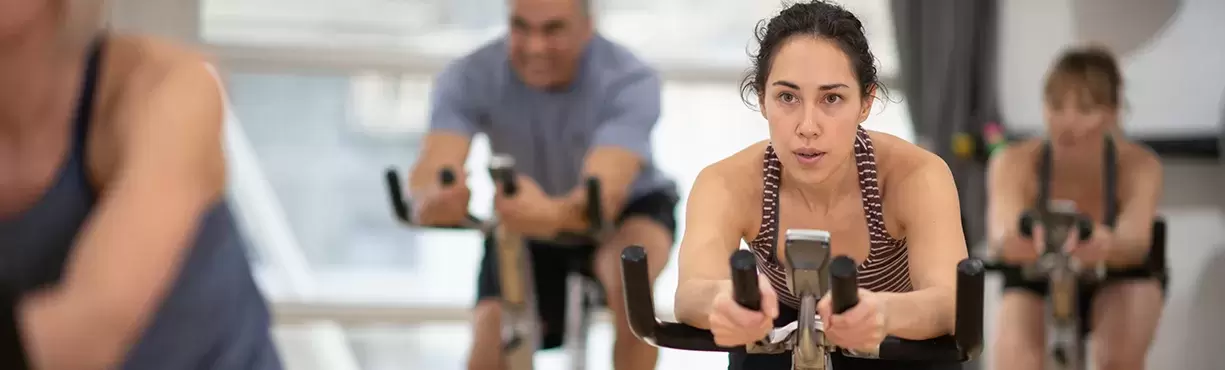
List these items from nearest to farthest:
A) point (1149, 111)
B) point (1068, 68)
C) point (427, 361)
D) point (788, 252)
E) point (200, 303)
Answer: point (788, 252), point (200, 303), point (1068, 68), point (1149, 111), point (427, 361)

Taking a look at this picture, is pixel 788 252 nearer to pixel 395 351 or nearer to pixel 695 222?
pixel 695 222

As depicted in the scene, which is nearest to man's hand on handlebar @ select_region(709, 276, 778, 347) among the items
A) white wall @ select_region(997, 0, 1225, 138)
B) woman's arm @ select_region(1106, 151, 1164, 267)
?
woman's arm @ select_region(1106, 151, 1164, 267)

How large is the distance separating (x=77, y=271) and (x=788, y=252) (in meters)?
0.43

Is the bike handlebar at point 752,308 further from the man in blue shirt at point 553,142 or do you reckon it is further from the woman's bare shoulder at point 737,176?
the man in blue shirt at point 553,142

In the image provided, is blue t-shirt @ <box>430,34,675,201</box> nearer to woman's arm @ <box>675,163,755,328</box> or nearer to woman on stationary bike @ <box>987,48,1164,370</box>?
woman on stationary bike @ <box>987,48,1164,370</box>

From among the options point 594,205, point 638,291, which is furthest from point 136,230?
point 594,205

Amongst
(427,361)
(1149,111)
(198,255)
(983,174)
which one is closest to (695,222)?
(198,255)

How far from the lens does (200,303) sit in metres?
0.79

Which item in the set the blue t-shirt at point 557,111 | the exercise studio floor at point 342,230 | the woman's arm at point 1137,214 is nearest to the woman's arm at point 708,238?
the blue t-shirt at point 557,111

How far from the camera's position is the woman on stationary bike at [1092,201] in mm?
1786

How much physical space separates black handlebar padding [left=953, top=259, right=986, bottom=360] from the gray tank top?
490 mm

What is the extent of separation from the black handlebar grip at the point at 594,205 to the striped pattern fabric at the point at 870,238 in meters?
0.76

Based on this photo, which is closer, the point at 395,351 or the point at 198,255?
the point at 198,255

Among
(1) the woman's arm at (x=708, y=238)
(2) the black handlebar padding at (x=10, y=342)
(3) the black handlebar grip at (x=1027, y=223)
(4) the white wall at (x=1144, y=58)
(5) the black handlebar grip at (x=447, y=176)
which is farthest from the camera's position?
(4) the white wall at (x=1144, y=58)
